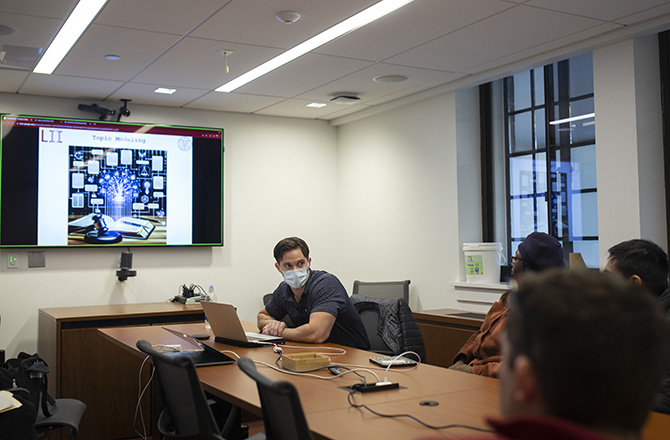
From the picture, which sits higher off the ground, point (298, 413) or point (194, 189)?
point (194, 189)

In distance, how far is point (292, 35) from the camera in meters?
3.97

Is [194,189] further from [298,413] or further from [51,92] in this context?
[298,413]

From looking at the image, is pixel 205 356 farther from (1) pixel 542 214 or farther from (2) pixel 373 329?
(1) pixel 542 214

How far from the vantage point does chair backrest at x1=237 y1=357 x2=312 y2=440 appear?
1561mm

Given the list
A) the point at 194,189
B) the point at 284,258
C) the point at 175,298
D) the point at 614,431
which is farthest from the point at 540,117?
the point at 614,431

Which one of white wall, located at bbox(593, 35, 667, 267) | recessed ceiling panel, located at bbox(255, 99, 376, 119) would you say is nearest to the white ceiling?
white wall, located at bbox(593, 35, 667, 267)

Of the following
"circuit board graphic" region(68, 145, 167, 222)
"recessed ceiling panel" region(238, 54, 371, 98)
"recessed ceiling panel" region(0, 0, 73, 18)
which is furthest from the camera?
"circuit board graphic" region(68, 145, 167, 222)

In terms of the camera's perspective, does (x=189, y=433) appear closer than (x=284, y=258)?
Yes

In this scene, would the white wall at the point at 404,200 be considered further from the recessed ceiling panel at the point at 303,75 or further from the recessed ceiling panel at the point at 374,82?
the recessed ceiling panel at the point at 303,75

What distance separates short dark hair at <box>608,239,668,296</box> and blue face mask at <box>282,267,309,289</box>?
69.8 inches

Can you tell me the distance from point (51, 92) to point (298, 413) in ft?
15.5

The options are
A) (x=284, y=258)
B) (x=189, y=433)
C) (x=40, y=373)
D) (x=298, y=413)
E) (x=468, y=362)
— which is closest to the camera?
(x=298, y=413)

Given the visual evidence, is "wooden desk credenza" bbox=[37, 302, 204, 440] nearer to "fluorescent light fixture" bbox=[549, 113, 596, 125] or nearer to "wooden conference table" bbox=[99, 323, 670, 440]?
"wooden conference table" bbox=[99, 323, 670, 440]

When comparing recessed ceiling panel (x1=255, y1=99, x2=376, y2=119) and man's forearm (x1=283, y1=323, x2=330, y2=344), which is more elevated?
recessed ceiling panel (x1=255, y1=99, x2=376, y2=119)
